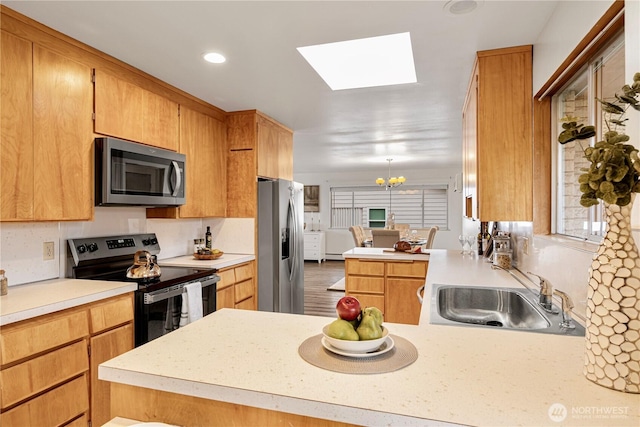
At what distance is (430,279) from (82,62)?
2.54m

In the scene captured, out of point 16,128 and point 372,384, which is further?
point 16,128

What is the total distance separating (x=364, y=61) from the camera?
2.76 metres

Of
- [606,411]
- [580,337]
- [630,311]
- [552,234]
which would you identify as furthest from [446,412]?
[552,234]

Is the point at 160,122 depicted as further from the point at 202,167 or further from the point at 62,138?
the point at 62,138

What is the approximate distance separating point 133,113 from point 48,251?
1076 mm

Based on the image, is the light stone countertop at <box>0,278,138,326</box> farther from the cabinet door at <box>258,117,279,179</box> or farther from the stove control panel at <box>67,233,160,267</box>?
the cabinet door at <box>258,117,279,179</box>

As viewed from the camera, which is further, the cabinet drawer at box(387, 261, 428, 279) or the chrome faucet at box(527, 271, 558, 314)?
the cabinet drawer at box(387, 261, 428, 279)

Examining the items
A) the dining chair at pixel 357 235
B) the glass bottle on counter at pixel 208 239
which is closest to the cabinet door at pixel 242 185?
the glass bottle on counter at pixel 208 239

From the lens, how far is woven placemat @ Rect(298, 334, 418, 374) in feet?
3.18

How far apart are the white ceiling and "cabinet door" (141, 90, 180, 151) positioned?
0.59ft

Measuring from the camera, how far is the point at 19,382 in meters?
1.64

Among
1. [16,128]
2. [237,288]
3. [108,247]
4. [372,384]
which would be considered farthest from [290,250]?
[372,384]

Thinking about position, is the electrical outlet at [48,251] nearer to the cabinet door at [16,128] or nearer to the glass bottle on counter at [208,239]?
the cabinet door at [16,128]

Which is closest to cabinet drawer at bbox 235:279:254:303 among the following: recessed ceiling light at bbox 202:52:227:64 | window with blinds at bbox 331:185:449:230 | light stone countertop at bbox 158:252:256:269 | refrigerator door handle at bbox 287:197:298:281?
light stone countertop at bbox 158:252:256:269
